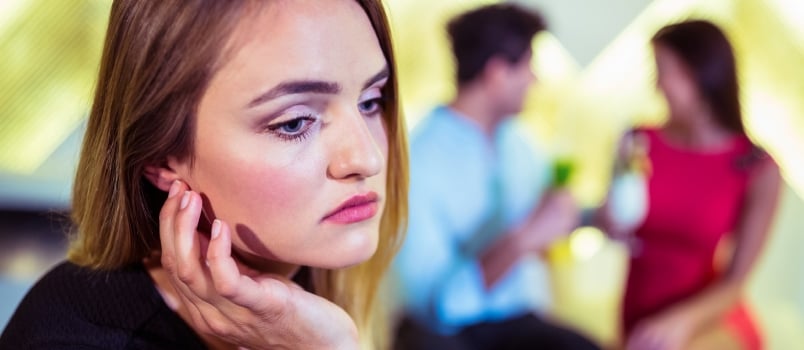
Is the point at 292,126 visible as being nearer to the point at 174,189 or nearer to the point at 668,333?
the point at 174,189

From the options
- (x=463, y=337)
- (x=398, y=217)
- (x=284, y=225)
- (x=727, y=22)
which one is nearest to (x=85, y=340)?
(x=284, y=225)

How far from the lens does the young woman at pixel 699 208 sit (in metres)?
1.54

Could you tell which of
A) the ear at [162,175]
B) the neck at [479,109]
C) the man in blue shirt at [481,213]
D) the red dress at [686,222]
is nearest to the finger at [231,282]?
the ear at [162,175]

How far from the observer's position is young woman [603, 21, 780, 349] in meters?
1.54

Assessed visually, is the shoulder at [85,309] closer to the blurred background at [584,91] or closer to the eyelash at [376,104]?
the eyelash at [376,104]

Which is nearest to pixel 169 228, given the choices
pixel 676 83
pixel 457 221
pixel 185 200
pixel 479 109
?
Answer: pixel 185 200

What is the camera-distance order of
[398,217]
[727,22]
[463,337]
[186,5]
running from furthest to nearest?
[727,22], [463,337], [398,217], [186,5]

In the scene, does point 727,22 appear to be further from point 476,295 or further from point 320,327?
point 320,327

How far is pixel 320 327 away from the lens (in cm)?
63

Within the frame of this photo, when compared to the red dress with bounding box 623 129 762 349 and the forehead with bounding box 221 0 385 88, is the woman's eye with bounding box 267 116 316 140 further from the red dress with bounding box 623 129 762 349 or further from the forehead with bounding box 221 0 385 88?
the red dress with bounding box 623 129 762 349

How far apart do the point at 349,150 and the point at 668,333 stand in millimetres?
1079

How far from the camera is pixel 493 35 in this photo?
5.47 ft

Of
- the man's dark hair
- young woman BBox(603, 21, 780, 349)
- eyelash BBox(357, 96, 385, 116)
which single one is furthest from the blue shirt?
eyelash BBox(357, 96, 385, 116)

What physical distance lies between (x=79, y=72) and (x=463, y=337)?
1631 millimetres
